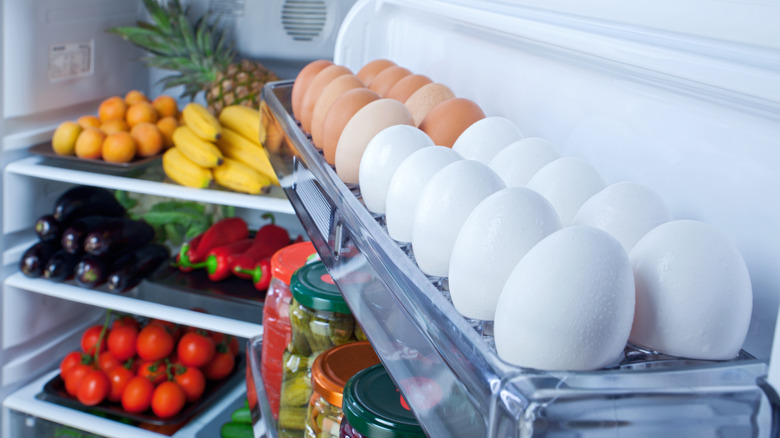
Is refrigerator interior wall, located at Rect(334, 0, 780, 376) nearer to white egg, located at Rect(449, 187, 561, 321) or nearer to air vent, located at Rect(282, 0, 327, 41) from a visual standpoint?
white egg, located at Rect(449, 187, 561, 321)

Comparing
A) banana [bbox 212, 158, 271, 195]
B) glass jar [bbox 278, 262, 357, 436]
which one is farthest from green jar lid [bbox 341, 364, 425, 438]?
banana [bbox 212, 158, 271, 195]

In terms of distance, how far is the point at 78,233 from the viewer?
1851 millimetres

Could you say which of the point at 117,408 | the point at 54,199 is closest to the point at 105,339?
the point at 117,408

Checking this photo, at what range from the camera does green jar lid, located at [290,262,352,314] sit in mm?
837

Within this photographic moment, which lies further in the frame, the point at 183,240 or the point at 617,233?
A: the point at 183,240

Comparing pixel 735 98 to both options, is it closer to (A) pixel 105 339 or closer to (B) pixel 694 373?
(B) pixel 694 373

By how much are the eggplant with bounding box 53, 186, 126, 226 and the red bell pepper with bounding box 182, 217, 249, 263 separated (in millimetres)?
298

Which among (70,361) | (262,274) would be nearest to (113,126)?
(262,274)

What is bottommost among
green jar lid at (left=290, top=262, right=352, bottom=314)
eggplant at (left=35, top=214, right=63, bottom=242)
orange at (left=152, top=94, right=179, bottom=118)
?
eggplant at (left=35, top=214, right=63, bottom=242)

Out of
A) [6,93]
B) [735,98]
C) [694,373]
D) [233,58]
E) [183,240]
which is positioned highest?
[735,98]

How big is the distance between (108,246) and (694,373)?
1739 millimetres

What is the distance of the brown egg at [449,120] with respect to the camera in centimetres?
77

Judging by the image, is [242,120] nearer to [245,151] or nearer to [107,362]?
[245,151]

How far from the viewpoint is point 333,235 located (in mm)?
685
